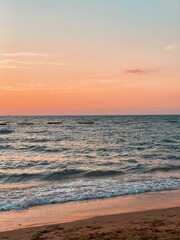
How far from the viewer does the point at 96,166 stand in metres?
22.3

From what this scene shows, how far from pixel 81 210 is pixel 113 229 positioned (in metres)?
2.91

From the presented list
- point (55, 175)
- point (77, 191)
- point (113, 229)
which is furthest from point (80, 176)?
point (113, 229)

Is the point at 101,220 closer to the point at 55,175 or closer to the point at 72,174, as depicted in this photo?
the point at 55,175

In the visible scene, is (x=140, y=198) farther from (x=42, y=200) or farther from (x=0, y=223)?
(x=0, y=223)

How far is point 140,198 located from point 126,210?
1939 millimetres

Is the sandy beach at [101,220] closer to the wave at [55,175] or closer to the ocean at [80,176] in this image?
the ocean at [80,176]

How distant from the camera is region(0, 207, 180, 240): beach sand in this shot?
7961 millimetres

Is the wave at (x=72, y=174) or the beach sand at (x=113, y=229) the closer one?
the beach sand at (x=113, y=229)

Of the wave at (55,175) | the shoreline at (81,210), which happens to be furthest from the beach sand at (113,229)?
the wave at (55,175)

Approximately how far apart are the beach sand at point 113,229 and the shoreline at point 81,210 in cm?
48

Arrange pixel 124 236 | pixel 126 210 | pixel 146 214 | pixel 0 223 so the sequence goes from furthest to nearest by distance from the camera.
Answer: pixel 126 210
pixel 146 214
pixel 0 223
pixel 124 236

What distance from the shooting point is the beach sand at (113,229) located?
796 cm

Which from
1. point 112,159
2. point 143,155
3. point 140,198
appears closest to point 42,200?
point 140,198

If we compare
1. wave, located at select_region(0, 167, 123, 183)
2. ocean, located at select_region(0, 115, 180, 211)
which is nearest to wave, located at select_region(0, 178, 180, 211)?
ocean, located at select_region(0, 115, 180, 211)
